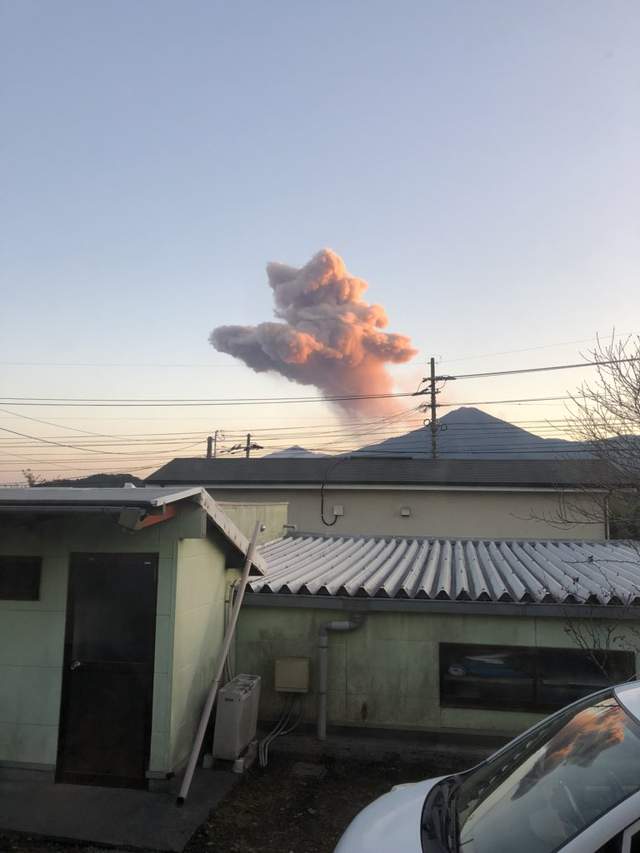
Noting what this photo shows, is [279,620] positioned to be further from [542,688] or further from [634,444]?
[634,444]

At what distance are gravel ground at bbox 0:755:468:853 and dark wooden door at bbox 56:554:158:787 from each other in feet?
3.49

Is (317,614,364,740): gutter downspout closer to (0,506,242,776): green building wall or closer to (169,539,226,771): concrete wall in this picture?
(169,539,226,771): concrete wall

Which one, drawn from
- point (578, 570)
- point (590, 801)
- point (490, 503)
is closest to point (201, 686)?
point (590, 801)

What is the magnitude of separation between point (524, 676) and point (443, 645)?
1.00m

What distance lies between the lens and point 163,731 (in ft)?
20.2

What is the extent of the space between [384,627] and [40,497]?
14.3 feet

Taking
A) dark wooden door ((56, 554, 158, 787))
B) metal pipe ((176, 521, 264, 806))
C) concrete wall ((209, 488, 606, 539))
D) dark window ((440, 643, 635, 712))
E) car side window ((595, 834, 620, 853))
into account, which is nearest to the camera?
car side window ((595, 834, 620, 853))

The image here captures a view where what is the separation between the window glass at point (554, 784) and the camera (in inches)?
93.5

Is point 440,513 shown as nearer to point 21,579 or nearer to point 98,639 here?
point 98,639

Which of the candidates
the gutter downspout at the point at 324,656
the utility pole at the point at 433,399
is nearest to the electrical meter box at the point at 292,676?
the gutter downspout at the point at 324,656

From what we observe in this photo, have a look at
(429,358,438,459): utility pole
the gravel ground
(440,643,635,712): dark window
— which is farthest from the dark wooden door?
(429,358,438,459): utility pole

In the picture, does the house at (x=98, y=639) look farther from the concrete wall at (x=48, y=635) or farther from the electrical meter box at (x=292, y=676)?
the electrical meter box at (x=292, y=676)

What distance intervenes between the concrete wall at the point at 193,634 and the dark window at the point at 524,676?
9.30ft

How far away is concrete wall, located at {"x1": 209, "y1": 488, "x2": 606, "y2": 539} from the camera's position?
70.0 ft
